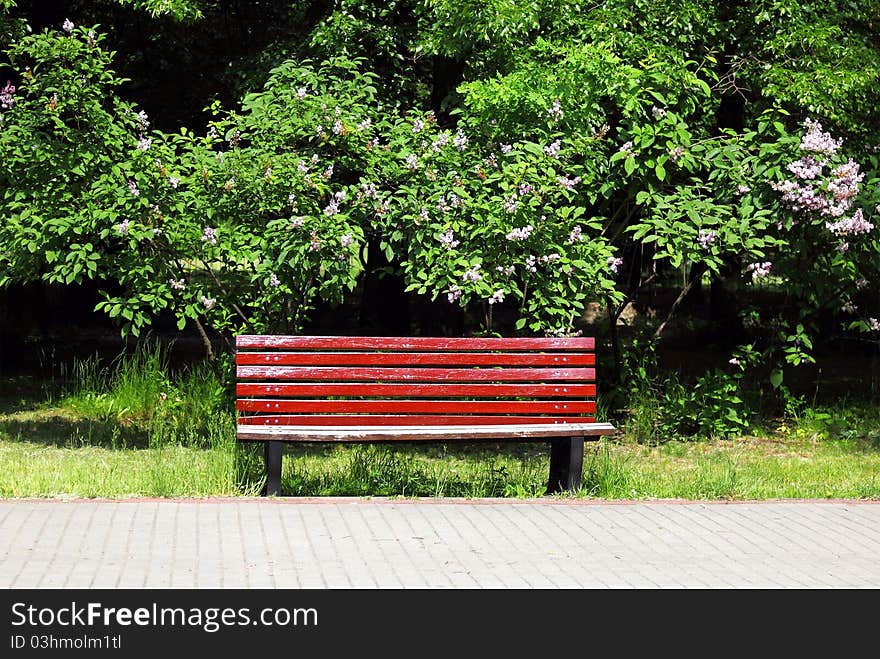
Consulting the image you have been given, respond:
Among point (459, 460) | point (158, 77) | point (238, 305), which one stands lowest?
point (459, 460)

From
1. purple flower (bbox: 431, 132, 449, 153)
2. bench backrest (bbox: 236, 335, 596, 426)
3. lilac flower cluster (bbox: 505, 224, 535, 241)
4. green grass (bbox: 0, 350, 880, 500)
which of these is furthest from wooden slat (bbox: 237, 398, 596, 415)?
purple flower (bbox: 431, 132, 449, 153)

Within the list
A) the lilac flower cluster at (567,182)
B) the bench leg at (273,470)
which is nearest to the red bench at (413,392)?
the bench leg at (273,470)

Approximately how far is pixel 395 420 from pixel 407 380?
0.80 feet

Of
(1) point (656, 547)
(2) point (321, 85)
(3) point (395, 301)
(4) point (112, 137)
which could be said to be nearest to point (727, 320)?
(3) point (395, 301)

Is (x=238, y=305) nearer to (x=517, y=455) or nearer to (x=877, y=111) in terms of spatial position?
(x=517, y=455)

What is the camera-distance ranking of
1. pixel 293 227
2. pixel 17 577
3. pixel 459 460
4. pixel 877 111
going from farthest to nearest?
pixel 877 111
pixel 459 460
pixel 293 227
pixel 17 577

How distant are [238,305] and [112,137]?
5.16ft

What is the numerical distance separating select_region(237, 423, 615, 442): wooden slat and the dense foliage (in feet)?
5.84

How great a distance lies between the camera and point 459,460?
31.4ft

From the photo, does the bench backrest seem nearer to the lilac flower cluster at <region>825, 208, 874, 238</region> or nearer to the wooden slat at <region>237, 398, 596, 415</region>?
the wooden slat at <region>237, 398, 596, 415</region>

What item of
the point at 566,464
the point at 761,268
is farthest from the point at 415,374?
the point at 761,268

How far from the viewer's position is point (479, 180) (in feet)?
30.5

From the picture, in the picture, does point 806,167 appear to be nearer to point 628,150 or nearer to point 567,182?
point 628,150

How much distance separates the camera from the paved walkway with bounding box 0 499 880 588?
5.37m
